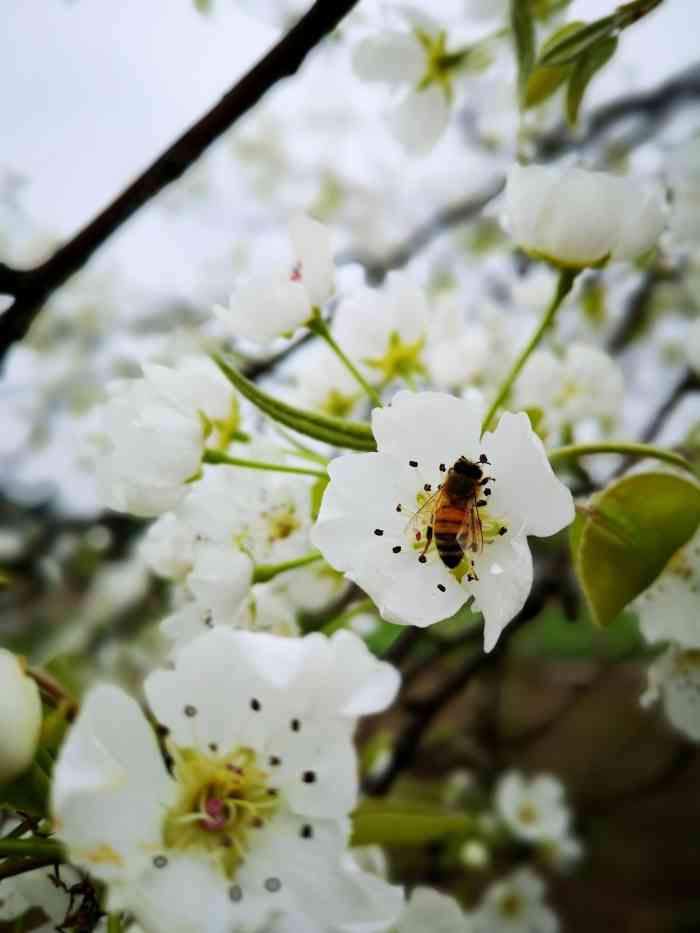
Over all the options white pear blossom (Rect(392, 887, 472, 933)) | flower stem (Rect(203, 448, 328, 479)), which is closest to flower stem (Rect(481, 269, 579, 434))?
flower stem (Rect(203, 448, 328, 479))

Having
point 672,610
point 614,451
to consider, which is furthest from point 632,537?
point 672,610

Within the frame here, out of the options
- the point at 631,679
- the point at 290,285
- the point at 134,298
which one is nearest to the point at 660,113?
the point at 290,285

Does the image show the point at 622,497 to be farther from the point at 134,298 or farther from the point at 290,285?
the point at 134,298

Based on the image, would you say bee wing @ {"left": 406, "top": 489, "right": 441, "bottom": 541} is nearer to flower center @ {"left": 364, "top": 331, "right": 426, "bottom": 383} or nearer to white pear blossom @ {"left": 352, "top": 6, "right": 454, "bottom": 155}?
flower center @ {"left": 364, "top": 331, "right": 426, "bottom": 383}

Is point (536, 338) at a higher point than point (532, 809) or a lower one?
higher

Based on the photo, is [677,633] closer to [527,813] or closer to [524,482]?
[524,482]
